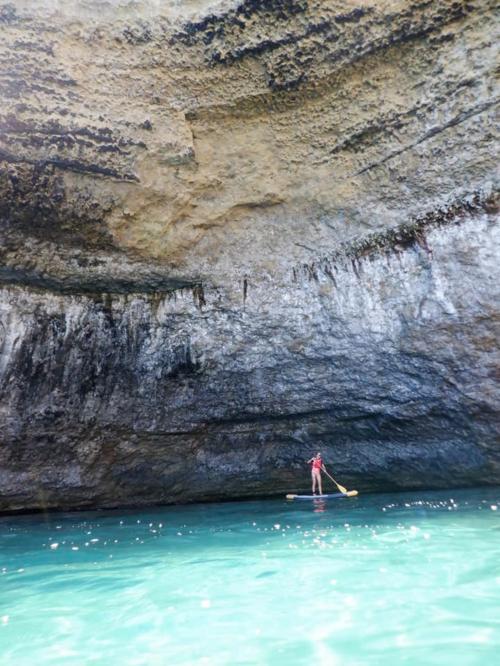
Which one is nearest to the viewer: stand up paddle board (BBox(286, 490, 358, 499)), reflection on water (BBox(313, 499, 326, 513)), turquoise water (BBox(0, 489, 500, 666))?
turquoise water (BBox(0, 489, 500, 666))

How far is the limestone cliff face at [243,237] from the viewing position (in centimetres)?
981

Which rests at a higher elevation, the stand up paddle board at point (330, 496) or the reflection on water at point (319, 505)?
the stand up paddle board at point (330, 496)

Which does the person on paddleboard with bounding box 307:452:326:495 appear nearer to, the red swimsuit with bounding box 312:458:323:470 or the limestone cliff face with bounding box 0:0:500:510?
the red swimsuit with bounding box 312:458:323:470

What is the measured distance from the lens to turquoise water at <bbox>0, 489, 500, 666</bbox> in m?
3.93

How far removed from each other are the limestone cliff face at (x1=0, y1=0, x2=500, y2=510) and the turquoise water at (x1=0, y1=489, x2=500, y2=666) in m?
2.71

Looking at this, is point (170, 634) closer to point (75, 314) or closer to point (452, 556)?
point (452, 556)

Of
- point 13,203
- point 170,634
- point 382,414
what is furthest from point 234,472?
point 170,634

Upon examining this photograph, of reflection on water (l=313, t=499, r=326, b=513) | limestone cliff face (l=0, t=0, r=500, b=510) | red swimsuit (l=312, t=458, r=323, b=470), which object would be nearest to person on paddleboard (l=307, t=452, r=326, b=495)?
red swimsuit (l=312, t=458, r=323, b=470)

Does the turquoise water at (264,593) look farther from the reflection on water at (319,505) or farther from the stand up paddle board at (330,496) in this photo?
the stand up paddle board at (330,496)

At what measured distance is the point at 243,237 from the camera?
1132 cm

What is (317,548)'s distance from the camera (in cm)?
718

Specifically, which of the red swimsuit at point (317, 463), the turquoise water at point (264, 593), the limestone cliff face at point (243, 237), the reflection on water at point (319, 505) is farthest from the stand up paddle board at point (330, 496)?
the turquoise water at point (264, 593)

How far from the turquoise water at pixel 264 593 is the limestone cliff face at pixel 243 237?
2.71m

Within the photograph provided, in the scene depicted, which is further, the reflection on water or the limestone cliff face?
the reflection on water
